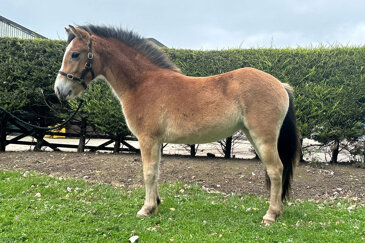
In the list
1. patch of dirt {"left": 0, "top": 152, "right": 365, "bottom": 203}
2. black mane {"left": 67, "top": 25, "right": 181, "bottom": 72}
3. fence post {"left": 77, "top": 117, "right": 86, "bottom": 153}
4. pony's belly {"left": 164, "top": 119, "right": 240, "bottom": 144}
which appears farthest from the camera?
fence post {"left": 77, "top": 117, "right": 86, "bottom": 153}

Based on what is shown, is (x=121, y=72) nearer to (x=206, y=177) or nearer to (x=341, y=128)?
(x=206, y=177)

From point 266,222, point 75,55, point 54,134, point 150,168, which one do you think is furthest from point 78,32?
point 54,134

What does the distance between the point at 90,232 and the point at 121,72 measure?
225cm

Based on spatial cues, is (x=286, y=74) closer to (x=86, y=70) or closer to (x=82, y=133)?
(x=86, y=70)

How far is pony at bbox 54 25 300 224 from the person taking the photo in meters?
3.46

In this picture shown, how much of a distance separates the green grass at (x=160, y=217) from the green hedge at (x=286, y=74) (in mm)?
2689

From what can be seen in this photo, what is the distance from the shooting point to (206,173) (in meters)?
6.14

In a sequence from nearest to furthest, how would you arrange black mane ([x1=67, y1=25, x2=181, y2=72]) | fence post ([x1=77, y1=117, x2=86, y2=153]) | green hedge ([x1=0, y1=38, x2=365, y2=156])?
black mane ([x1=67, y1=25, x2=181, y2=72])
green hedge ([x1=0, y1=38, x2=365, y2=156])
fence post ([x1=77, y1=117, x2=86, y2=153])

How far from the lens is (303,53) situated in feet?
22.9

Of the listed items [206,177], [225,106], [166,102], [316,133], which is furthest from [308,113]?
[166,102]

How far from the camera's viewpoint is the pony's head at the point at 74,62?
11.8 ft

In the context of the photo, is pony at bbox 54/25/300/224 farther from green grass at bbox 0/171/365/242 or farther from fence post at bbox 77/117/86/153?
fence post at bbox 77/117/86/153

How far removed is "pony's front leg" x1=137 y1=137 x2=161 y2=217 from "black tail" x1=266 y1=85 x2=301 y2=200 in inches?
74.6

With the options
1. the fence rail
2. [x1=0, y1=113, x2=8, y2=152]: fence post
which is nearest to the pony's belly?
the fence rail
